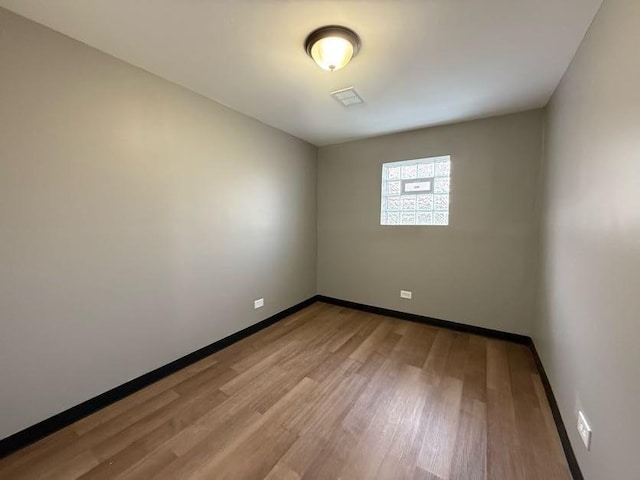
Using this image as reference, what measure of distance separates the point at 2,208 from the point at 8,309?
22.2 inches

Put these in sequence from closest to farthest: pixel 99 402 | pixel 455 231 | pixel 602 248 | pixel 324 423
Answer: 1. pixel 602 248
2. pixel 324 423
3. pixel 99 402
4. pixel 455 231

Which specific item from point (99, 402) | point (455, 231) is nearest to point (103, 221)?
point (99, 402)

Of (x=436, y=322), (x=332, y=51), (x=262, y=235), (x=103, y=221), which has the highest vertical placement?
(x=332, y=51)

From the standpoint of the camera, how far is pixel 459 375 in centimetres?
222

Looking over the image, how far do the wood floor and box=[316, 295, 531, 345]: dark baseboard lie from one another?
17 cm

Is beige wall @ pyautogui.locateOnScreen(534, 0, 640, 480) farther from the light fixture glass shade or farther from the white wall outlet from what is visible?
the light fixture glass shade

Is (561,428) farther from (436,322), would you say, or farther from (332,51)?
(332,51)

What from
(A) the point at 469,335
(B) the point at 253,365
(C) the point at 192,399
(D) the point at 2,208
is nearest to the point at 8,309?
(D) the point at 2,208

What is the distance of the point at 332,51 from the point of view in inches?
63.1

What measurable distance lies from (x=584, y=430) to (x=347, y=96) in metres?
2.74

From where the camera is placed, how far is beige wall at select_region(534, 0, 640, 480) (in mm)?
971

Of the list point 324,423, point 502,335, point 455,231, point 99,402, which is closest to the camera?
point 324,423

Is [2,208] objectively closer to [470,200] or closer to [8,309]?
[8,309]

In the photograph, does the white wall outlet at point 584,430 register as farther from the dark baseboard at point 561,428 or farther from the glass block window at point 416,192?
the glass block window at point 416,192
